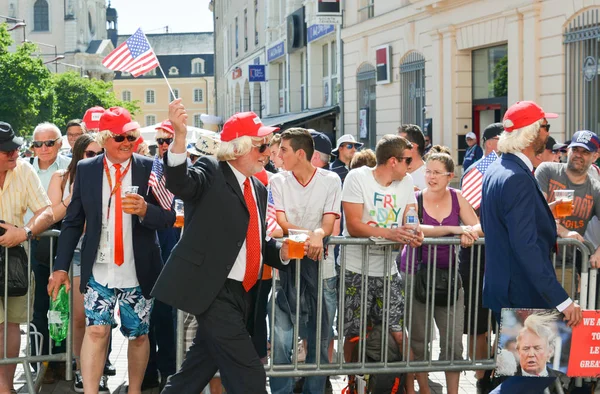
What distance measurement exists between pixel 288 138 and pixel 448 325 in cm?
172

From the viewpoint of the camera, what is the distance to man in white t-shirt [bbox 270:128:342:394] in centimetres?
591

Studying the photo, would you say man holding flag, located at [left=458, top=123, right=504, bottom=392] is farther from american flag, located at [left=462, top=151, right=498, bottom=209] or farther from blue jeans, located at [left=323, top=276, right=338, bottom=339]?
blue jeans, located at [left=323, top=276, right=338, bottom=339]

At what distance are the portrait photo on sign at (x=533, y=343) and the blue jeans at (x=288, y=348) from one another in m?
1.40

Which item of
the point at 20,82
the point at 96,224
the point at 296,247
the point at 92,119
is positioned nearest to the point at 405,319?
the point at 296,247

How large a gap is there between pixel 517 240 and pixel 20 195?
349 cm

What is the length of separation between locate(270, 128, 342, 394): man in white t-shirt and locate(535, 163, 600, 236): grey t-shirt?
1.85 meters

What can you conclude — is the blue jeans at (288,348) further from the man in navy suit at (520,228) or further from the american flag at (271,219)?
the man in navy suit at (520,228)

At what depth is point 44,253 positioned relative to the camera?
648cm

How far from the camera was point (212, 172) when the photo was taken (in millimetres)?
4840

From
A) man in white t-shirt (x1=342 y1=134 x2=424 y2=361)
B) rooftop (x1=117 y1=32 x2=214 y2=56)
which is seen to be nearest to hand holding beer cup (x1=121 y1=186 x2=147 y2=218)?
man in white t-shirt (x1=342 y1=134 x2=424 y2=361)

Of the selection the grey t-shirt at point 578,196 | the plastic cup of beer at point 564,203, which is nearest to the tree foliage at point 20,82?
the grey t-shirt at point 578,196

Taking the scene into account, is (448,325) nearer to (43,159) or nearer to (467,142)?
(43,159)

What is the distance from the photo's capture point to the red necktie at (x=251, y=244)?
16.4ft

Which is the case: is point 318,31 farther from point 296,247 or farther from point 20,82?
point 20,82
